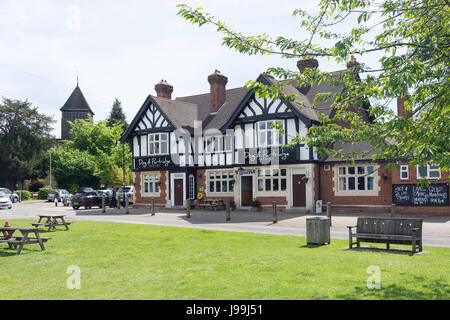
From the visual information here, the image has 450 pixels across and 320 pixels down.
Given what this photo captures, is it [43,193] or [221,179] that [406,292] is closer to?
[221,179]

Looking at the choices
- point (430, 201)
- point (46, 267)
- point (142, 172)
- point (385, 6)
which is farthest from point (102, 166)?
point (385, 6)

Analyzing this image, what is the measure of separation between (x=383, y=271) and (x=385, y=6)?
494 centimetres

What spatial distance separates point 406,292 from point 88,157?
52677mm

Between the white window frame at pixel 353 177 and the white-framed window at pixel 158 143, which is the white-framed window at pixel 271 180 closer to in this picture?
the white window frame at pixel 353 177

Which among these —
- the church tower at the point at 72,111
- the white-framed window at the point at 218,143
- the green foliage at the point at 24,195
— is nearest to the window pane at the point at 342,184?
the white-framed window at the point at 218,143

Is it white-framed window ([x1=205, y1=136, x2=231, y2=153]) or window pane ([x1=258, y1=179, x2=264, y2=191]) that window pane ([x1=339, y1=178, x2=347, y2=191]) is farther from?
white-framed window ([x1=205, y1=136, x2=231, y2=153])


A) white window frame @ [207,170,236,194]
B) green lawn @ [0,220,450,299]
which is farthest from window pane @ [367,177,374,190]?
green lawn @ [0,220,450,299]

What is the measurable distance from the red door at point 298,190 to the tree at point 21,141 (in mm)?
43259

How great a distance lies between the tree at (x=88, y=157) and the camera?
176 feet

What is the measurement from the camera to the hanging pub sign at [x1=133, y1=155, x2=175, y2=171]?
32156 mm

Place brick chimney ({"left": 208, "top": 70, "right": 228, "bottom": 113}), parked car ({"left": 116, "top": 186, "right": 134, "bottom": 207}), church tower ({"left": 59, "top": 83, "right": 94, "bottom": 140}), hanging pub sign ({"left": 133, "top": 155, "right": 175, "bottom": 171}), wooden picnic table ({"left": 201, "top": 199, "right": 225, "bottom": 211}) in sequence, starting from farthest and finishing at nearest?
church tower ({"left": 59, "top": 83, "right": 94, "bottom": 140}) < parked car ({"left": 116, "top": 186, "right": 134, "bottom": 207}) < brick chimney ({"left": 208, "top": 70, "right": 228, "bottom": 113}) < hanging pub sign ({"left": 133, "top": 155, "right": 175, "bottom": 171}) < wooden picnic table ({"left": 201, "top": 199, "right": 225, "bottom": 211})

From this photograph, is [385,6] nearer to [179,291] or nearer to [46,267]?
[179,291]

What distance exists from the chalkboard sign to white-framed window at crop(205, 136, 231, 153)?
11.6 meters

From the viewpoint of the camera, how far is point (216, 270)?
854 cm
